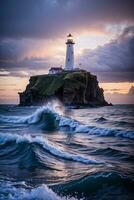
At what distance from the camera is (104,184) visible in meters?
6.79

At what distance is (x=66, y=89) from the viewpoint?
64.6 metres

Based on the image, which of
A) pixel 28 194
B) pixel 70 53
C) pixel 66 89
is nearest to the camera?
pixel 28 194

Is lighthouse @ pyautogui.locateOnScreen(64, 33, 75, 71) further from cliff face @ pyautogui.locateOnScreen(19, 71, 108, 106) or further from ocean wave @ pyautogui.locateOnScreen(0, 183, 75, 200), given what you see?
ocean wave @ pyautogui.locateOnScreen(0, 183, 75, 200)

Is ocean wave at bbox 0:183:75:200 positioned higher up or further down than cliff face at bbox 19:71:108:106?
further down

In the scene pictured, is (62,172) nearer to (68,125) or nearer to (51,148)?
(51,148)

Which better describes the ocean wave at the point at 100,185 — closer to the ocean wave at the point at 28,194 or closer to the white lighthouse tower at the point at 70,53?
the ocean wave at the point at 28,194

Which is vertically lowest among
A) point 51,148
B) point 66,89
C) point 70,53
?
point 51,148

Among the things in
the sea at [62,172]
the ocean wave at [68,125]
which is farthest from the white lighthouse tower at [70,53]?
the sea at [62,172]

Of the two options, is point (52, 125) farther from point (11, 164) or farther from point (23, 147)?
point (11, 164)

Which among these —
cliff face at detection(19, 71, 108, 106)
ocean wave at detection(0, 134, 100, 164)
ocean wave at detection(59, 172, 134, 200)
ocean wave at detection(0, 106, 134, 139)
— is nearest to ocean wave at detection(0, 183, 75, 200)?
ocean wave at detection(59, 172, 134, 200)

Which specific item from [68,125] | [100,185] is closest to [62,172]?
[100,185]

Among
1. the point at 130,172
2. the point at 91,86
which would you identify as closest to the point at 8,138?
the point at 130,172

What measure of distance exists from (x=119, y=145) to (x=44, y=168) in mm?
4990

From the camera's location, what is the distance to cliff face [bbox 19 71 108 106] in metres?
64.8
